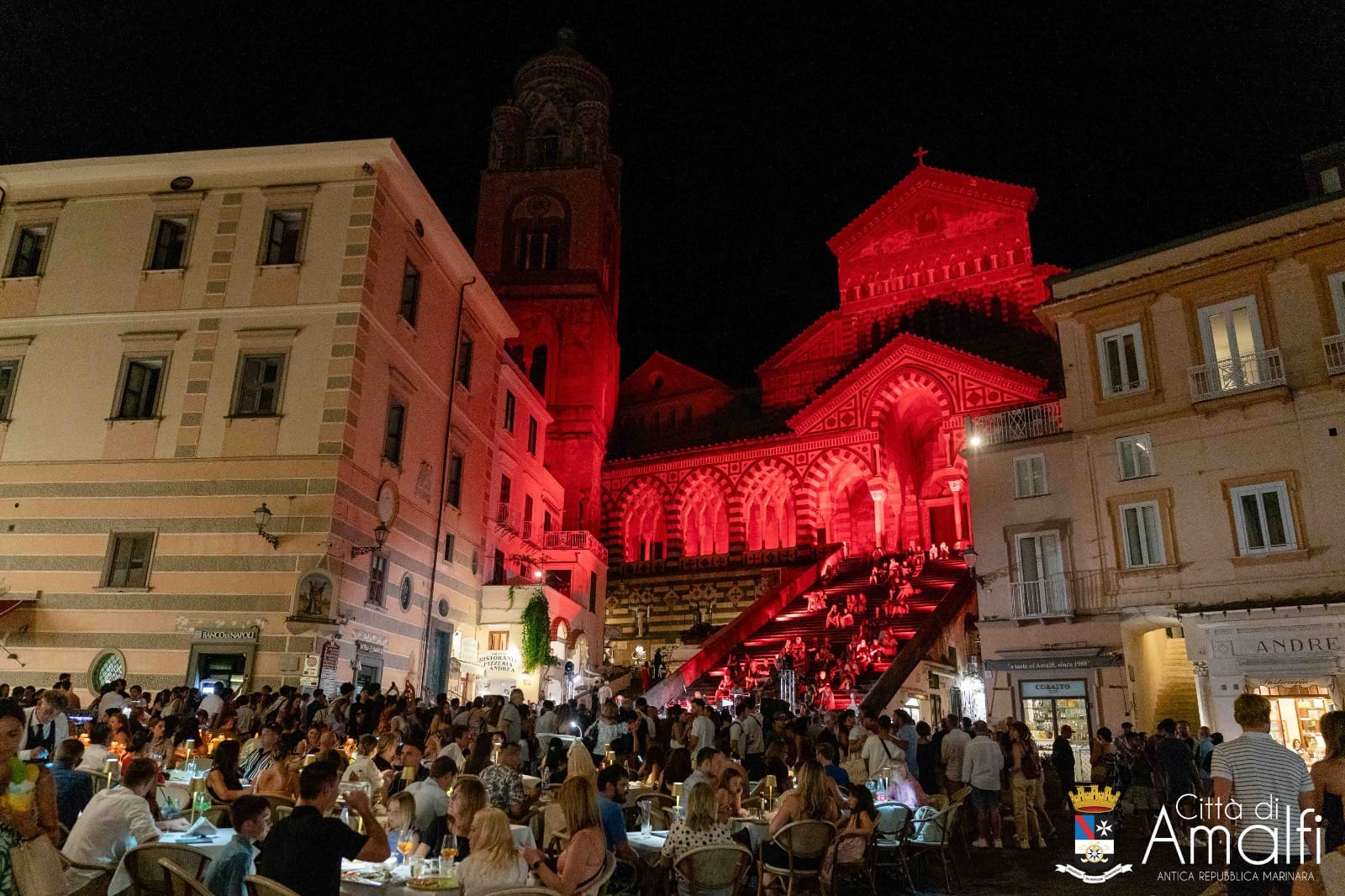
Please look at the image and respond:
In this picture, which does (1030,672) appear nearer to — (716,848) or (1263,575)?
(1263,575)

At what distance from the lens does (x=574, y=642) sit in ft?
89.2

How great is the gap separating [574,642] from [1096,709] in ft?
46.4

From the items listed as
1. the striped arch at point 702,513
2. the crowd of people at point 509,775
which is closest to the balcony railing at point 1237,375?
the crowd of people at point 509,775

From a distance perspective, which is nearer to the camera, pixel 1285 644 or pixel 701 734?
pixel 701 734

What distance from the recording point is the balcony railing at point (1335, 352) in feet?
59.6

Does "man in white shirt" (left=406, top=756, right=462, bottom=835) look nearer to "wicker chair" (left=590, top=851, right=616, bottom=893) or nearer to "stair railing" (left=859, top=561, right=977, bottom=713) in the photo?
"wicker chair" (left=590, top=851, right=616, bottom=893)

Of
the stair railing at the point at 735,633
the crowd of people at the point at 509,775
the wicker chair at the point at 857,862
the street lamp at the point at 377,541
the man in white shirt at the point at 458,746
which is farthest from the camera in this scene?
the stair railing at the point at 735,633

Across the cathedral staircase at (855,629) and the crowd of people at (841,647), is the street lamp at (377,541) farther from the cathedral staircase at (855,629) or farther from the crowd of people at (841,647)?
the crowd of people at (841,647)

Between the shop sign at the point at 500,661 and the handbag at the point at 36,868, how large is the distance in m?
18.7

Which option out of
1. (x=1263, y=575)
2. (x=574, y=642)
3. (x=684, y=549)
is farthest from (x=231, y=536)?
(x=684, y=549)

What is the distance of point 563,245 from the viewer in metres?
41.3

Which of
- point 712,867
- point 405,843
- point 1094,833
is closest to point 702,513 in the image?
point 1094,833

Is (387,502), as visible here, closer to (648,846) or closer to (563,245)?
(648,846)

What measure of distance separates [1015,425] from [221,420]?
712 inches
